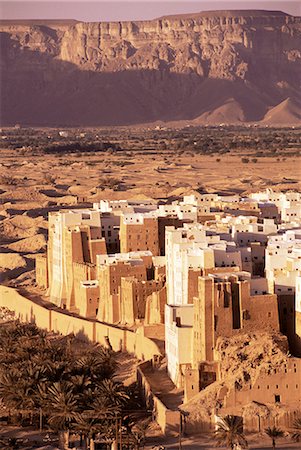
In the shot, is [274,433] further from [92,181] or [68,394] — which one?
[92,181]

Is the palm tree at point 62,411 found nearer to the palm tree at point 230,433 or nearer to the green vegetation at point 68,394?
the green vegetation at point 68,394

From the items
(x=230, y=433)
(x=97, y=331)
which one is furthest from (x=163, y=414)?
(x=97, y=331)

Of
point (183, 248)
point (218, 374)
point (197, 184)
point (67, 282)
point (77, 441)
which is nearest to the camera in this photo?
point (77, 441)

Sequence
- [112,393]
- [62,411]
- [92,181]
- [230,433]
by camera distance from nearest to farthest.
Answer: [230,433] < [62,411] < [112,393] < [92,181]

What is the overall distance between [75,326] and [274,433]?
12.0m

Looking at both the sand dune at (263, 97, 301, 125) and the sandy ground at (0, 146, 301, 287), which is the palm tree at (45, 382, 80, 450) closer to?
the sandy ground at (0, 146, 301, 287)

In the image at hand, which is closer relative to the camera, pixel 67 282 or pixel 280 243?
pixel 280 243

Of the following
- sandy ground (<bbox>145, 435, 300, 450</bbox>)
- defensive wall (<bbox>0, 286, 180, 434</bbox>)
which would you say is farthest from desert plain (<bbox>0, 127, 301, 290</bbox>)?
sandy ground (<bbox>145, 435, 300, 450</bbox>)

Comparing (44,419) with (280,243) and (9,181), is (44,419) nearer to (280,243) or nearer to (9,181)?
(280,243)

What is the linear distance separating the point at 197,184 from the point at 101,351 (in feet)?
156

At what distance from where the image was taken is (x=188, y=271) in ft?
106

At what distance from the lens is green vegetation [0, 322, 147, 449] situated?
84.6 feet

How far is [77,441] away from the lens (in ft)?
84.9

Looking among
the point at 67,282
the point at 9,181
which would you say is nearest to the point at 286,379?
the point at 67,282
